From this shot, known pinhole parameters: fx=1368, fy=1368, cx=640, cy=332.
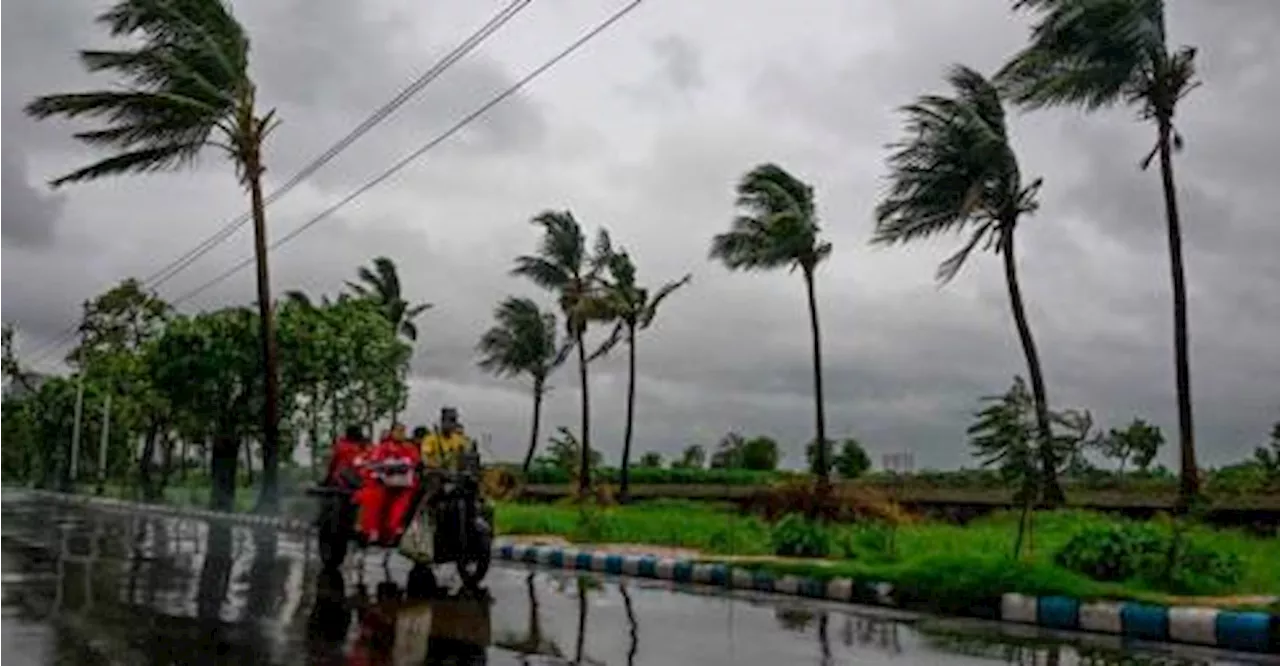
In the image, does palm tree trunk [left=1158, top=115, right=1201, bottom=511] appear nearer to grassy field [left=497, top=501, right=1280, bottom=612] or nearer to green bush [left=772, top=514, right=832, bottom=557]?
grassy field [left=497, top=501, right=1280, bottom=612]

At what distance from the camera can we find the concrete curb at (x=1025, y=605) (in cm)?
967

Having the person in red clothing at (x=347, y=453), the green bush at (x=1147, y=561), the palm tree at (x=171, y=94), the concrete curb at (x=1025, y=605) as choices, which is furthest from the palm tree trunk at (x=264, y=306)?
the green bush at (x=1147, y=561)

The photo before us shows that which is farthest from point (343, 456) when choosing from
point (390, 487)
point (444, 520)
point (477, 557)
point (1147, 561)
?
point (1147, 561)

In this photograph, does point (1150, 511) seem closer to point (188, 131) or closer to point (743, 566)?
point (743, 566)

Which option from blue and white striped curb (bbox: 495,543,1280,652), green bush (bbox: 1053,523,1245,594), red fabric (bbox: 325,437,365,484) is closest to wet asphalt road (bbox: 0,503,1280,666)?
blue and white striped curb (bbox: 495,543,1280,652)

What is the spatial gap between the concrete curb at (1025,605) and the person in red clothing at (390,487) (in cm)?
A: 325

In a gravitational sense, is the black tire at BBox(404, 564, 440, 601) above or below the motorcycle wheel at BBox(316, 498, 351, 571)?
below

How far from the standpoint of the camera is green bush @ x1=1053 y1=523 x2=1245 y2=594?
1256 centimetres

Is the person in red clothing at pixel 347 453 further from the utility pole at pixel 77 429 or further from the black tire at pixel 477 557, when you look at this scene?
the utility pole at pixel 77 429

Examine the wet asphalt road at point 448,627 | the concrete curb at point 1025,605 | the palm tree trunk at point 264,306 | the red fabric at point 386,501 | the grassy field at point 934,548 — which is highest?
the palm tree trunk at point 264,306

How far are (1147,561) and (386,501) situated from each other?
25.1 feet

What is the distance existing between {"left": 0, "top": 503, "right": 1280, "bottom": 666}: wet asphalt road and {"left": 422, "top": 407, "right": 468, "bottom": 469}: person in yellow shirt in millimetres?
1278

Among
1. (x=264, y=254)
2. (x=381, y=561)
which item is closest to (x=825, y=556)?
(x=381, y=561)

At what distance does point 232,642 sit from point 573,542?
1354 centimetres
